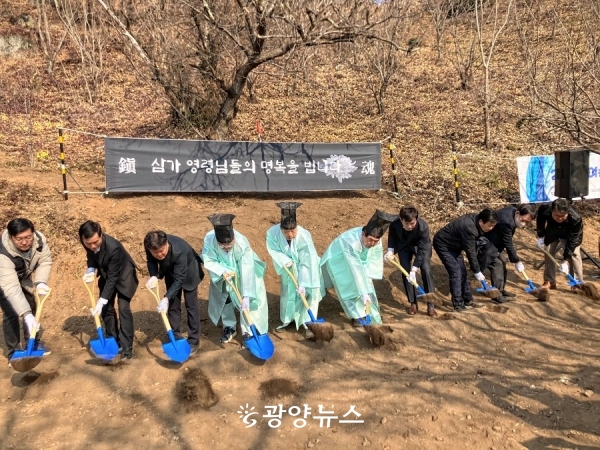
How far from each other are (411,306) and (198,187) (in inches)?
164

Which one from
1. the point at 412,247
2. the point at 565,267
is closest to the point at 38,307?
the point at 412,247

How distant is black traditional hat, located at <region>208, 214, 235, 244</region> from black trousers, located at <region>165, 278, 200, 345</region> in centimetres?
59

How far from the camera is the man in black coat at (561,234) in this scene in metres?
5.79

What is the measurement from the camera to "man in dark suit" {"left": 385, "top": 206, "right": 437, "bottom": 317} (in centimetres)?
533

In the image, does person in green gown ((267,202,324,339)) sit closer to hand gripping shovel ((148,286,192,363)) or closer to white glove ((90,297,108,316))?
hand gripping shovel ((148,286,192,363))

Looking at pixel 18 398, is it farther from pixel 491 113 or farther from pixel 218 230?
pixel 491 113

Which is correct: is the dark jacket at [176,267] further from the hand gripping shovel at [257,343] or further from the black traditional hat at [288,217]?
the black traditional hat at [288,217]

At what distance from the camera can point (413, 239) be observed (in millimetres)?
5449

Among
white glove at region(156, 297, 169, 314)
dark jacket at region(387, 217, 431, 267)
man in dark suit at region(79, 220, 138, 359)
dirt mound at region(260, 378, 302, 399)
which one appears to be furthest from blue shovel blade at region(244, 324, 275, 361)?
dark jacket at region(387, 217, 431, 267)

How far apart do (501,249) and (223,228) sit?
12.2ft

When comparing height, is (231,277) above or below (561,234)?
below

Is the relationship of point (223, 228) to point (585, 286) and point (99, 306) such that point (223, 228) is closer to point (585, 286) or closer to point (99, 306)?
point (99, 306)

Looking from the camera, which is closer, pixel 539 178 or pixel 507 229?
pixel 507 229

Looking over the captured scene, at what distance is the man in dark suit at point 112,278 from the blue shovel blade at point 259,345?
1.16 meters
